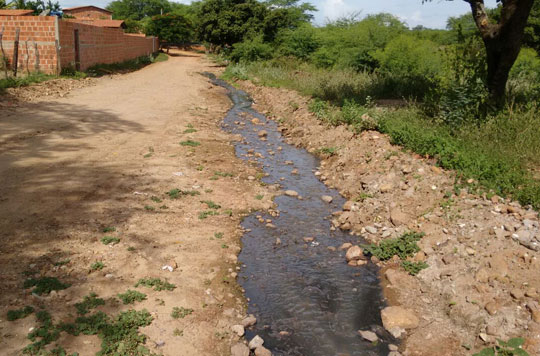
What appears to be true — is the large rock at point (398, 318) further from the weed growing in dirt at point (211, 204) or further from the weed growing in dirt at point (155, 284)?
the weed growing in dirt at point (211, 204)

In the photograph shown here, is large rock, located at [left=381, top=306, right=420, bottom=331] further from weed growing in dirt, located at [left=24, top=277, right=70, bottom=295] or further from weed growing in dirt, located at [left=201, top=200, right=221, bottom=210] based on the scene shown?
weed growing in dirt, located at [left=24, top=277, right=70, bottom=295]

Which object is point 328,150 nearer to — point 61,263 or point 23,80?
point 61,263

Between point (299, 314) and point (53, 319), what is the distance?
222 cm

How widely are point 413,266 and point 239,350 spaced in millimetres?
2444

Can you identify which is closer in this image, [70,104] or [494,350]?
[494,350]

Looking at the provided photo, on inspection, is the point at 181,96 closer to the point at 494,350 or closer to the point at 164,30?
the point at 494,350

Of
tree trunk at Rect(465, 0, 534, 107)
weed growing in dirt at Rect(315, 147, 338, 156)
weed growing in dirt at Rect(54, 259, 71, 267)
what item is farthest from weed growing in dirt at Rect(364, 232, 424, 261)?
tree trunk at Rect(465, 0, 534, 107)

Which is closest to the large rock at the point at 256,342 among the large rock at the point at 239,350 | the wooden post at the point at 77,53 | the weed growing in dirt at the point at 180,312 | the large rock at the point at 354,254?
the large rock at the point at 239,350

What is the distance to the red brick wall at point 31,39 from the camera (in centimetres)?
1631

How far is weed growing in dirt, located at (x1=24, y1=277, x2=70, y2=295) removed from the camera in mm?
4043

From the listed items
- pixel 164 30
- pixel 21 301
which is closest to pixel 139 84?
pixel 21 301

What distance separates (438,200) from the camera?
20.2 ft

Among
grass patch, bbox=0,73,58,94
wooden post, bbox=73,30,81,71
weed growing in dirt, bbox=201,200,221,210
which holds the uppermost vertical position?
wooden post, bbox=73,30,81,71

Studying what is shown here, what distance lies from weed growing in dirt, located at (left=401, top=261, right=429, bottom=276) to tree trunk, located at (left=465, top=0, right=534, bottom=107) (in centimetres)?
461
